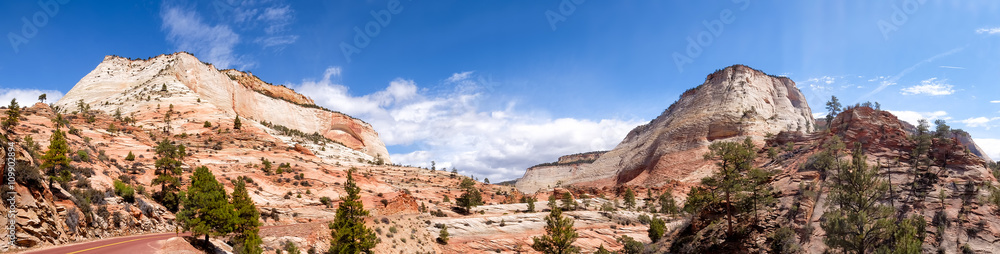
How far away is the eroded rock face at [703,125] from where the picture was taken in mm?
74375

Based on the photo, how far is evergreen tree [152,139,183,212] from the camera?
2678cm

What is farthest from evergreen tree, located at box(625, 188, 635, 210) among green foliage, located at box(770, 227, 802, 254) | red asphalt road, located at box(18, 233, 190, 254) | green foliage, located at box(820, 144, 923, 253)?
red asphalt road, located at box(18, 233, 190, 254)

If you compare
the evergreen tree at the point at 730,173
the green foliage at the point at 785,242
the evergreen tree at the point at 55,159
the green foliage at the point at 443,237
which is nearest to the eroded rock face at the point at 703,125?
the evergreen tree at the point at 730,173

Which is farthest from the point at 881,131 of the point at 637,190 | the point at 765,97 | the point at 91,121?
the point at 91,121

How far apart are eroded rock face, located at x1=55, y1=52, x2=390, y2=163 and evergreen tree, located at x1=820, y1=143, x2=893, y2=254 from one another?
185 feet

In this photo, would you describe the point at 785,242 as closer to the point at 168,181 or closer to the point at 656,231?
the point at 656,231

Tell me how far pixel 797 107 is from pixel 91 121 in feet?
384

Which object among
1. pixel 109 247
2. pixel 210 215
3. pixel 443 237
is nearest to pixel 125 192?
pixel 210 215

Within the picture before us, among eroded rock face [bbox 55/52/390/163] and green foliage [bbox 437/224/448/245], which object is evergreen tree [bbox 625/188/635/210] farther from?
eroded rock face [bbox 55/52/390/163]

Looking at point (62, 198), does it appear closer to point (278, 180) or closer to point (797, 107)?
point (278, 180)

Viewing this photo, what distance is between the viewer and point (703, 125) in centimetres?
8081

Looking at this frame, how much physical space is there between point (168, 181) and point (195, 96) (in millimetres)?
36004

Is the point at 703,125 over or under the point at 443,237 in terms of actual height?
over

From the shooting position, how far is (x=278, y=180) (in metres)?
36.0
